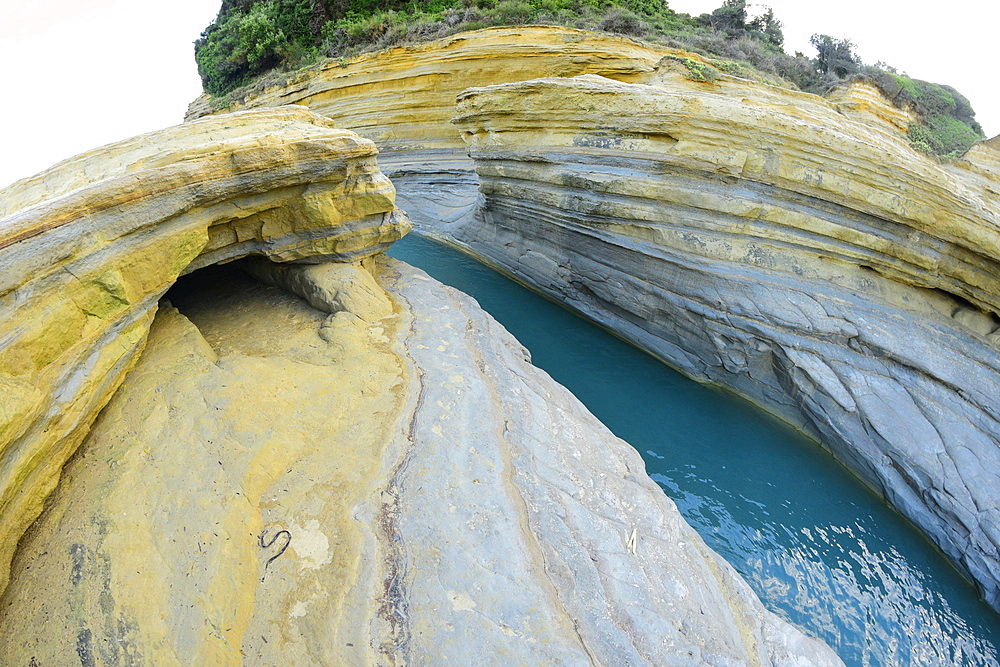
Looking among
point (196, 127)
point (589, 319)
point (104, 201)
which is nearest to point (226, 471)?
point (104, 201)

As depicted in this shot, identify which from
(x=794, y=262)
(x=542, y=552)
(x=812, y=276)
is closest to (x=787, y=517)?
(x=812, y=276)

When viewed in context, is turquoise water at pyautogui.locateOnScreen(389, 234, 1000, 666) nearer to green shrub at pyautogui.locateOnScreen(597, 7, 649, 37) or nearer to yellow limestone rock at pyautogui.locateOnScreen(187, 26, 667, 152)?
yellow limestone rock at pyautogui.locateOnScreen(187, 26, 667, 152)

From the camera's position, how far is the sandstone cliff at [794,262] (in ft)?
19.0

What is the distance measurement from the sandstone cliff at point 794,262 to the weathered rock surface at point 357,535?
3223 mm

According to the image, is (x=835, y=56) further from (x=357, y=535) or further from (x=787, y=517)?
(x=357, y=535)

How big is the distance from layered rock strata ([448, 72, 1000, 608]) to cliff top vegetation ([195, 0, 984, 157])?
296 inches

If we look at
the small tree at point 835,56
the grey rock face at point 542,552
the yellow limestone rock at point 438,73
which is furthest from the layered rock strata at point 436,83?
the small tree at point 835,56

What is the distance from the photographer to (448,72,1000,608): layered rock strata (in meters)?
5.74

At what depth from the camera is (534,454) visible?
3859 millimetres

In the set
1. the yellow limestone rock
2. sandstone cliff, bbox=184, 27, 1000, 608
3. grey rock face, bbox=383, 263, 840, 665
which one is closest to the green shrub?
the yellow limestone rock

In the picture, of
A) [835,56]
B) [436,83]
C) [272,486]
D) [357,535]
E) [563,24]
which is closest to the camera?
[357,535]

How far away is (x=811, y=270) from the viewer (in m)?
6.75

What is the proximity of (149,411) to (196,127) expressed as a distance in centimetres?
317

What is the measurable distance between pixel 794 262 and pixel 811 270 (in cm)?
24
